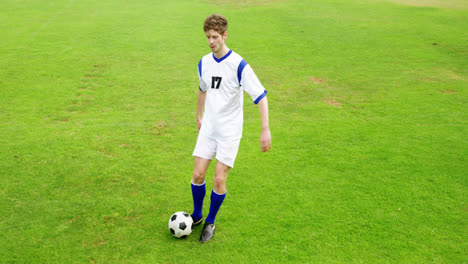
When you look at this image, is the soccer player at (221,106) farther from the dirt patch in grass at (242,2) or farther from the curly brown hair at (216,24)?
the dirt patch in grass at (242,2)

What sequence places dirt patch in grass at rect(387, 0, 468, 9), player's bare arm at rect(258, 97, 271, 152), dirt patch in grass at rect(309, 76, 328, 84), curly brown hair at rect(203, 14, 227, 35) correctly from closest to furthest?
curly brown hair at rect(203, 14, 227, 35) → player's bare arm at rect(258, 97, 271, 152) → dirt patch in grass at rect(309, 76, 328, 84) → dirt patch in grass at rect(387, 0, 468, 9)

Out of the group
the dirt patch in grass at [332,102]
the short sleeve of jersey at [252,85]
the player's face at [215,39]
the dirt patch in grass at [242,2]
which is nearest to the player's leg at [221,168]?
the short sleeve of jersey at [252,85]

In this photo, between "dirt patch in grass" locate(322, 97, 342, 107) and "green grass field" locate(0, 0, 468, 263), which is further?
"dirt patch in grass" locate(322, 97, 342, 107)

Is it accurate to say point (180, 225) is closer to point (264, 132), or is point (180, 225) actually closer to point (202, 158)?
point (202, 158)

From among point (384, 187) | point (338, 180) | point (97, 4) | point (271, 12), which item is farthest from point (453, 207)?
point (97, 4)

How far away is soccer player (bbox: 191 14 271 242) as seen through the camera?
396 cm

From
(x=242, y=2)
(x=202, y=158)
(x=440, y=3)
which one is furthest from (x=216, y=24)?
(x=440, y=3)

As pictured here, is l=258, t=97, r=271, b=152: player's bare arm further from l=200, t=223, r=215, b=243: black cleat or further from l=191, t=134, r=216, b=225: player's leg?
l=200, t=223, r=215, b=243: black cleat

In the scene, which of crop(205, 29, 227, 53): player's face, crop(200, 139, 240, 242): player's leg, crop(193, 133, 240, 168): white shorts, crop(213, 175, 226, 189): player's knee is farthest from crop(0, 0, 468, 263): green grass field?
crop(205, 29, 227, 53): player's face

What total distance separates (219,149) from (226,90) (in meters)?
0.68

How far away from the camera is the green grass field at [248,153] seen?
4457mm

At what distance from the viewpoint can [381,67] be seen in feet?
39.2

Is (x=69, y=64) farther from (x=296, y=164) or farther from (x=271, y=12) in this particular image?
(x=271, y=12)

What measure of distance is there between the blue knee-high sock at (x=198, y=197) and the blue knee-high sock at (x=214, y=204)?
0.15 metres
